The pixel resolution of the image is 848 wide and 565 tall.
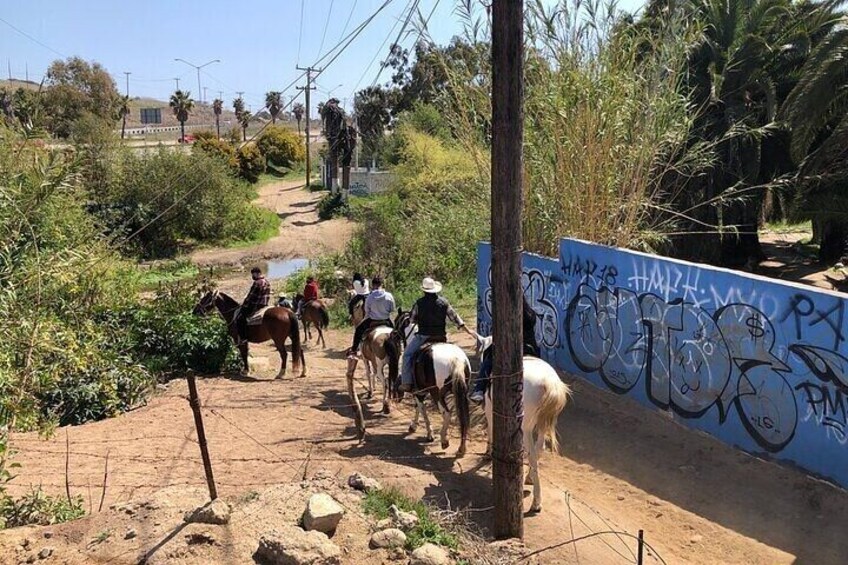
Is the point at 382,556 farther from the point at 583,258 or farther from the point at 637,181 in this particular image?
the point at 637,181

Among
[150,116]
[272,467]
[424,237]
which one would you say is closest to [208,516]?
[272,467]

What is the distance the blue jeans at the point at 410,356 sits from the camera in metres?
9.80

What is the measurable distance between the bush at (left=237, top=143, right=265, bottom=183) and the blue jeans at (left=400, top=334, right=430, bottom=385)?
165 feet

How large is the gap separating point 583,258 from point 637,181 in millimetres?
A: 1938

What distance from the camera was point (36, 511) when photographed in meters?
6.38

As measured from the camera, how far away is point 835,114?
16.2 metres

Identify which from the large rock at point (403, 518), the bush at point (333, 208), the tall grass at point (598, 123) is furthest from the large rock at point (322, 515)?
the bush at point (333, 208)

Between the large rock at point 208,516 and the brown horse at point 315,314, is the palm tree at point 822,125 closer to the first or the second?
the brown horse at point 315,314

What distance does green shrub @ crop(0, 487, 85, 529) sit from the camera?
6219 mm

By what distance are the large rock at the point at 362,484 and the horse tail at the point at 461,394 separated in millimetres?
2268

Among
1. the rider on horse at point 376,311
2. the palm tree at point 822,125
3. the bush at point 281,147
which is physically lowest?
the rider on horse at point 376,311

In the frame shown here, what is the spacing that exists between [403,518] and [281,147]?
214 feet

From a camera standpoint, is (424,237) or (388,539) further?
(424,237)

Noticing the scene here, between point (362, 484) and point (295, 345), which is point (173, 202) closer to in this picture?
point (295, 345)
